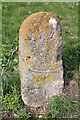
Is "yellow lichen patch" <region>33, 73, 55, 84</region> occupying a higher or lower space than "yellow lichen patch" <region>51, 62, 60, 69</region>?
lower

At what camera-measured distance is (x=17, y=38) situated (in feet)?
22.2

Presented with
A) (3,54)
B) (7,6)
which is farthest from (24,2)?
(3,54)

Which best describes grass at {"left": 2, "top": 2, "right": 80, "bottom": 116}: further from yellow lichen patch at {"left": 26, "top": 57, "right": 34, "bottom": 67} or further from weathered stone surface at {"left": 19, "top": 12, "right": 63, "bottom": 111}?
yellow lichen patch at {"left": 26, "top": 57, "right": 34, "bottom": 67}

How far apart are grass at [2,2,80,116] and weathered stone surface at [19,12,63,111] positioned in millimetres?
234

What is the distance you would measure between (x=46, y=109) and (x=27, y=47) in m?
0.83

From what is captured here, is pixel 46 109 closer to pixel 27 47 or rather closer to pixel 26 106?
pixel 26 106

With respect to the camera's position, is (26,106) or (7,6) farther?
(7,6)

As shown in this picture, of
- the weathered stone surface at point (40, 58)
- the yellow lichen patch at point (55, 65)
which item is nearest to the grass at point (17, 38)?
the weathered stone surface at point (40, 58)

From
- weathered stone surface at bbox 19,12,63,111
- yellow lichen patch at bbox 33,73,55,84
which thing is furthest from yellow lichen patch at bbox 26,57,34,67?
yellow lichen patch at bbox 33,73,55,84

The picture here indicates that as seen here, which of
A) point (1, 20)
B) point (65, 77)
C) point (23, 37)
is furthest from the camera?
point (1, 20)

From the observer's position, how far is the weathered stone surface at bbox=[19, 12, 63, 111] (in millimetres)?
5016

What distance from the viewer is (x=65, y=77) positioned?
5.85 metres

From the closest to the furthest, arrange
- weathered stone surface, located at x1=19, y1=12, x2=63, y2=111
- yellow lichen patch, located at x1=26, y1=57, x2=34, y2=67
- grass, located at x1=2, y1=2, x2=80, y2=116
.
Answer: weathered stone surface, located at x1=19, y1=12, x2=63, y2=111 < yellow lichen patch, located at x1=26, y1=57, x2=34, y2=67 < grass, located at x1=2, y1=2, x2=80, y2=116

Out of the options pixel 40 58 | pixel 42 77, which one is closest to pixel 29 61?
pixel 40 58
